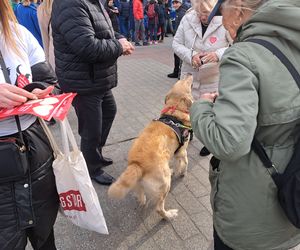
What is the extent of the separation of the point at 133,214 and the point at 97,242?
447 millimetres

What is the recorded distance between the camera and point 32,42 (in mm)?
1610

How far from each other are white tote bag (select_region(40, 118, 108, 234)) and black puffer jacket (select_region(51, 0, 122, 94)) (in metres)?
1.12

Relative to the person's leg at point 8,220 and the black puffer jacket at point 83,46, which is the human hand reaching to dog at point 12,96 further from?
the black puffer jacket at point 83,46

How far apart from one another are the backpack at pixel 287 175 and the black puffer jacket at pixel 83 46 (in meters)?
1.62

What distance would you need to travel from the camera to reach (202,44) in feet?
10.0

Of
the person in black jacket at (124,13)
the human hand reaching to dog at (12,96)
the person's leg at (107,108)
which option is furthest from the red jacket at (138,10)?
the human hand reaching to dog at (12,96)

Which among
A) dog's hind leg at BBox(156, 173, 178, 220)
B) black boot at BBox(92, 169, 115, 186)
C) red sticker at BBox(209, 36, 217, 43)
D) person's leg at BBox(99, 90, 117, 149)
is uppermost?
red sticker at BBox(209, 36, 217, 43)

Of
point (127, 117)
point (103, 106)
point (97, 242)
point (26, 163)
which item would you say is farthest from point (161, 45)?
point (26, 163)

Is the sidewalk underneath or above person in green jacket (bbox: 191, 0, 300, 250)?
underneath

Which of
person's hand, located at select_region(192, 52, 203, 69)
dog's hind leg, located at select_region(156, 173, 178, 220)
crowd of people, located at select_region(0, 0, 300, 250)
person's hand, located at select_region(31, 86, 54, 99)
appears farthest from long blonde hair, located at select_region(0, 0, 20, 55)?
person's hand, located at select_region(192, 52, 203, 69)

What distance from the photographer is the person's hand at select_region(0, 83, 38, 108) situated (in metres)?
1.26

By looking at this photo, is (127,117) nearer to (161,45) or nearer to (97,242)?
(97,242)

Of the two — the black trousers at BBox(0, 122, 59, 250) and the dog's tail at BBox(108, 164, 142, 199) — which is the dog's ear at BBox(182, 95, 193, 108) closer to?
the dog's tail at BBox(108, 164, 142, 199)

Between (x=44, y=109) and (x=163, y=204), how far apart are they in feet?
5.56
